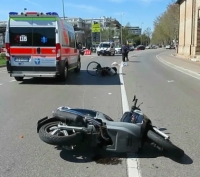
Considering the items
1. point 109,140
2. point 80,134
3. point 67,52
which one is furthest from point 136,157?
point 67,52

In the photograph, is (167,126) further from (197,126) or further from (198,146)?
(198,146)

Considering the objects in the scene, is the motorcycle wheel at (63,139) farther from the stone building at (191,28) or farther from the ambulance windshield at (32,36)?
the stone building at (191,28)

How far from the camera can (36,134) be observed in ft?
18.6

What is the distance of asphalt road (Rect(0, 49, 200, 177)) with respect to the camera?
412 centimetres

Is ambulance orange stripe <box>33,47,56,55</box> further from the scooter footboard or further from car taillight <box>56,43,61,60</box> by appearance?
the scooter footboard

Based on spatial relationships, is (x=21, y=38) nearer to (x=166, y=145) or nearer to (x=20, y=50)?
(x=20, y=50)

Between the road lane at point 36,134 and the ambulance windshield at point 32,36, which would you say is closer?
the road lane at point 36,134

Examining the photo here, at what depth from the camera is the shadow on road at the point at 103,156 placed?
4.45 m

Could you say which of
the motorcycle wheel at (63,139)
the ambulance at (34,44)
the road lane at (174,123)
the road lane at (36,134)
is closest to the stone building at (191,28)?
the ambulance at (34,44)

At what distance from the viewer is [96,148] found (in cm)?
476

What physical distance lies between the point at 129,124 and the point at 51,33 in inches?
361

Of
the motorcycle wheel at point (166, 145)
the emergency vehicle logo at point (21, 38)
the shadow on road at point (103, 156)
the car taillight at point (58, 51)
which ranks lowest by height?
the shadow on road at point (103, 156)

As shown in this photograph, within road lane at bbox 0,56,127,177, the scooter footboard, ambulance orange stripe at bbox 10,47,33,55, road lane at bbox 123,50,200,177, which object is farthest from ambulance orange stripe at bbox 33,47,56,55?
the scooter footboard

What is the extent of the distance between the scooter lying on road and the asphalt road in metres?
0.20
